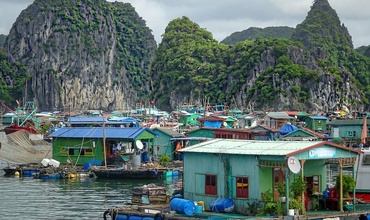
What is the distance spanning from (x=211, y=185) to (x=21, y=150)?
31.9 m

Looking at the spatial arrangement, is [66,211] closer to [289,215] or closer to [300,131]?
Answer: [289,215]

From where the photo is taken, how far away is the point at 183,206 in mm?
23219

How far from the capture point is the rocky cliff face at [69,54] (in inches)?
6649

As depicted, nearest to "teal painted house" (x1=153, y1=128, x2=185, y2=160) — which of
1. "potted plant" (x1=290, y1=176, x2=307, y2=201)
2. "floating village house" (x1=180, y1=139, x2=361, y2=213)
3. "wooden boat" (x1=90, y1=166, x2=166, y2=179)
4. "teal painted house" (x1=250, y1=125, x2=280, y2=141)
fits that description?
"teal painted house" (x1=250, y1=125, x2=280, y2=141)

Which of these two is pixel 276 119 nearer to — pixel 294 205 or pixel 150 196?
pixel 150 196

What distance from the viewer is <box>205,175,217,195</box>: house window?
78.7ft

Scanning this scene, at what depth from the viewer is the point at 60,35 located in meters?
169

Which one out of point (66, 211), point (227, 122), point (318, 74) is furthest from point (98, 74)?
point (66, 211)

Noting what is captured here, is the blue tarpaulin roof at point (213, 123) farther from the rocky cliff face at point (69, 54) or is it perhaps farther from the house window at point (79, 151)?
the rocky cliff face at point (69, 54)

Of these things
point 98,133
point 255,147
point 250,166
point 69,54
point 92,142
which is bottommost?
point 92,142

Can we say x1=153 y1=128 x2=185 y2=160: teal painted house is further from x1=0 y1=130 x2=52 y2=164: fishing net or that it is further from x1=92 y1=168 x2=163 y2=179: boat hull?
x1=92 y1=168 x2=163 y2=179: boat hull

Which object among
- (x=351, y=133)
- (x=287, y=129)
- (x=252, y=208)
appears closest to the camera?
(x=252, y=208)

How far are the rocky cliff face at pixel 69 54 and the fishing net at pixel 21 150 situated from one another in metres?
107

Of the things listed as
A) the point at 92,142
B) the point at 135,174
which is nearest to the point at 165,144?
the point at 92,142
